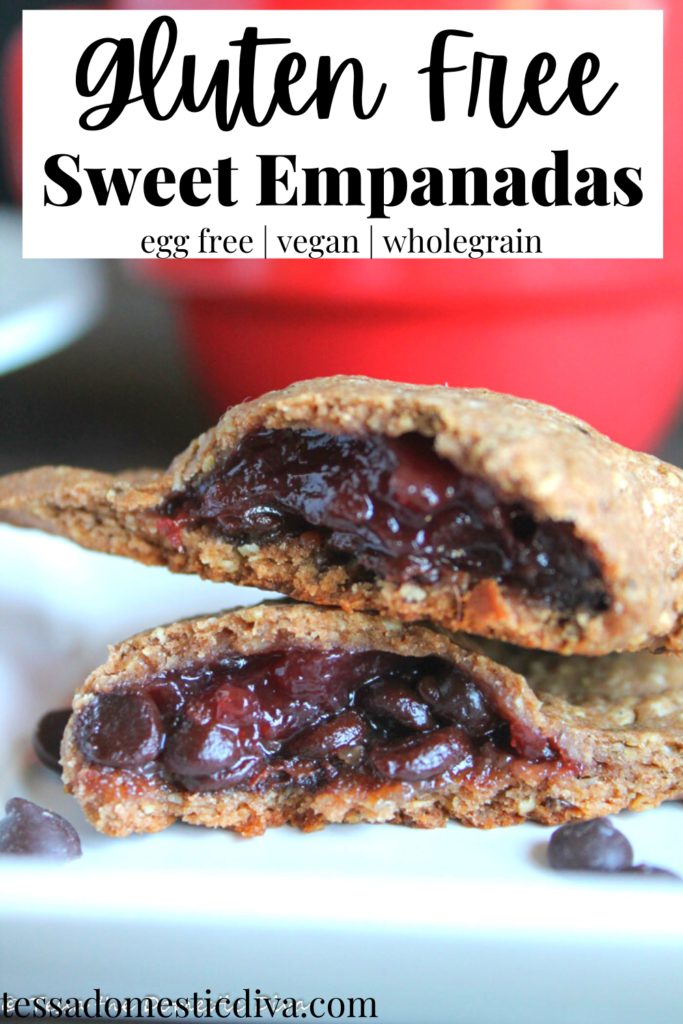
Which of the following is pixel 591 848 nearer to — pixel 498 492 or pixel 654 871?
pixel 654 871

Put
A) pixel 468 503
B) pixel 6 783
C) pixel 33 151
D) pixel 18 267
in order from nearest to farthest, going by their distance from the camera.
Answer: pixel 468 503, pixel 6 783, pixel 33 151, pixel 18 267

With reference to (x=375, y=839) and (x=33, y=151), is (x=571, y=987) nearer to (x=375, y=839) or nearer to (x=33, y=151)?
(x=375, y=839)

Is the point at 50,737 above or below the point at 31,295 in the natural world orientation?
below

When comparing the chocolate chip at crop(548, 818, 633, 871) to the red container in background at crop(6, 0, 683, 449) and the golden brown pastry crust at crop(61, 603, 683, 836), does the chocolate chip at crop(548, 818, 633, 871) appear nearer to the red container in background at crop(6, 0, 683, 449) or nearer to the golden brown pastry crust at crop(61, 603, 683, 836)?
the golden brown pastry crust at crop(61, 603, 683, 836)

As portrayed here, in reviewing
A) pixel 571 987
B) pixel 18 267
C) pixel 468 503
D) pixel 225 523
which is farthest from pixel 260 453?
pixel 18 267

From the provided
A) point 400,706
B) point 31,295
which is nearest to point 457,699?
point 400,706
